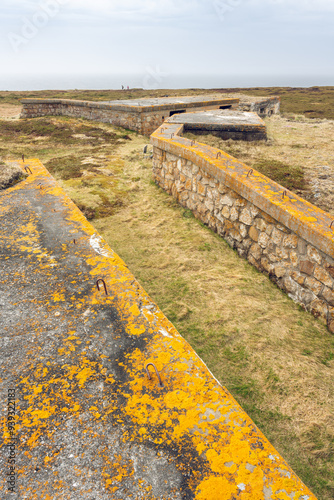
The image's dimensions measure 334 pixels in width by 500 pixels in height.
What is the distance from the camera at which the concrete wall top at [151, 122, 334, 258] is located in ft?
11.6

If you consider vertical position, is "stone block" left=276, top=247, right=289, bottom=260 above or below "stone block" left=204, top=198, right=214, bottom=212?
below

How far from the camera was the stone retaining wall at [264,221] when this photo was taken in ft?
11.8

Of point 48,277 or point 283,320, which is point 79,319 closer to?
point 48,277

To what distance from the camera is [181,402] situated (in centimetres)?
172

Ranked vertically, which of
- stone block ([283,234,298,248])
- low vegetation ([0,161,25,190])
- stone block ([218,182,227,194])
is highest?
low vegetation ([0,161,25,190])

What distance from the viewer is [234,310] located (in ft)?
12.6

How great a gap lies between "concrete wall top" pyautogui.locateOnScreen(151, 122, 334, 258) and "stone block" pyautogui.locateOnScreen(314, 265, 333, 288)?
27cm

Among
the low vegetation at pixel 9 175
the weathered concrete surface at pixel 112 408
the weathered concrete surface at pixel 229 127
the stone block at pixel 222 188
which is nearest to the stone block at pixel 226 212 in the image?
the stone block at pixel 222 188

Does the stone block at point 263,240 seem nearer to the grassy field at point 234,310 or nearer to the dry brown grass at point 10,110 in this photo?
the grassy field at point 234,310

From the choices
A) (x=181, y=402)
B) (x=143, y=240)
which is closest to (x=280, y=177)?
(x=143, y=240)

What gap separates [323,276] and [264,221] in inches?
47.5

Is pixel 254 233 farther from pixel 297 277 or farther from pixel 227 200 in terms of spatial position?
pixel 297 277

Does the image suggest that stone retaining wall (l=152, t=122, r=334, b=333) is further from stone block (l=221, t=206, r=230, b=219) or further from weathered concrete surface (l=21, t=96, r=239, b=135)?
weathered concrete surface (l=21, t=96, r=239, b=135)

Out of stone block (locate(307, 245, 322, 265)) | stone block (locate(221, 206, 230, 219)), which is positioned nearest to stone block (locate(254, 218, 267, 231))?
stone block (locate(221, 206, 230, 219))
